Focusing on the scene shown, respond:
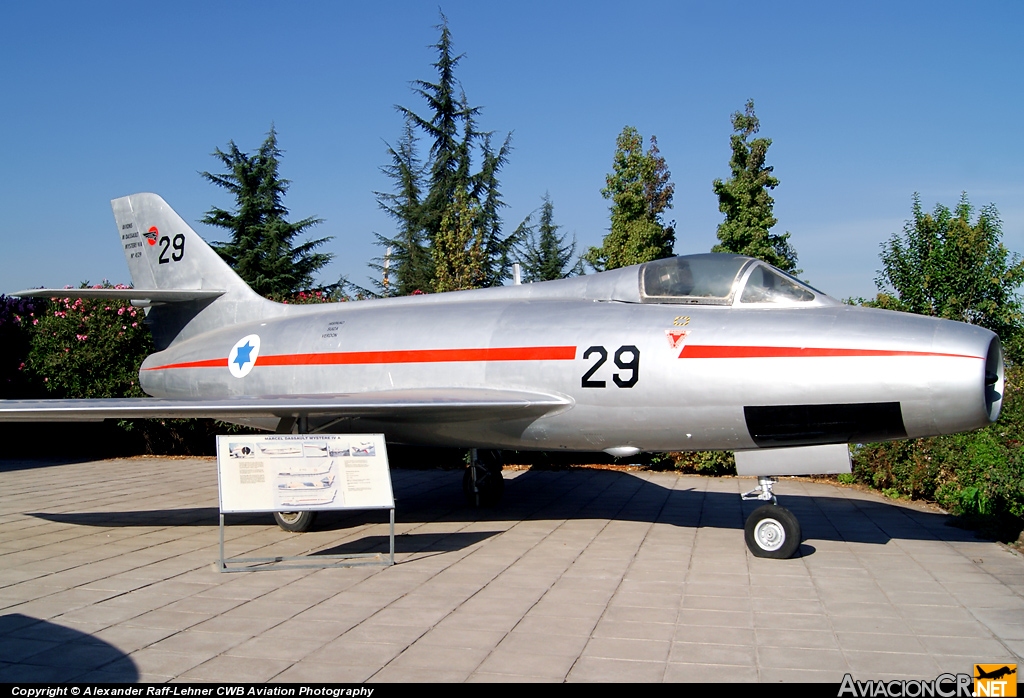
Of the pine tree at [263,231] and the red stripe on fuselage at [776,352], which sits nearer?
the red stripe on fuselage at [776,352]

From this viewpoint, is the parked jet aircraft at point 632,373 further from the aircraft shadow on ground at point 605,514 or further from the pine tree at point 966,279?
the pine tree at point 966,279

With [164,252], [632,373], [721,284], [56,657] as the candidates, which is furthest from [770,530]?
[164,252]

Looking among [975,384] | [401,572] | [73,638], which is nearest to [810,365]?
[975,384]

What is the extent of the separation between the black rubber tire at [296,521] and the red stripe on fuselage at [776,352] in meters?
4.68

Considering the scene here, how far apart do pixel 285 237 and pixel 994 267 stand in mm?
25234

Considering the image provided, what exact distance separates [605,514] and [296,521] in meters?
3.97

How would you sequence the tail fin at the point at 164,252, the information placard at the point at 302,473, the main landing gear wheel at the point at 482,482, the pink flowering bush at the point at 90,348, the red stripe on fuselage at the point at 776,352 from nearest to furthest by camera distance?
the red stripe on fuselage at the point at 776,352, the information placard at the point at 302,473, the main landing gear wheel at the point at 482,482, the tail fin at the point at 164,252, the pink flowering bush at the point at 90,348

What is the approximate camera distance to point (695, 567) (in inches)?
295

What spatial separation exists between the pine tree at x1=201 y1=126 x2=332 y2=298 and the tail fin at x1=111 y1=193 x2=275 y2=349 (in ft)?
58.6

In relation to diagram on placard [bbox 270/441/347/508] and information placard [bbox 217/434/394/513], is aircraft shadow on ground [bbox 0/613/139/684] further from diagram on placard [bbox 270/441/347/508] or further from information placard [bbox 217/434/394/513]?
diagram on placard [bbox 270/441/347/508]

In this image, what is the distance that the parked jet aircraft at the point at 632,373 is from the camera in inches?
275

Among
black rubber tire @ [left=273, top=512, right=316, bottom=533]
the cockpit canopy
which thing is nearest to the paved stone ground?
black rubber tire @ [left=273, top=512, right=316, bottom=533]

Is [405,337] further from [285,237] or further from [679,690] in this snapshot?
[285,237]

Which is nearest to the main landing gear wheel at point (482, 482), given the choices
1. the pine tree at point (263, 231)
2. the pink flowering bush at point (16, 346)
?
the pink flowering bush at point (16, 346)
